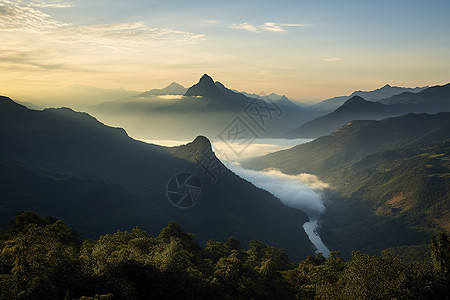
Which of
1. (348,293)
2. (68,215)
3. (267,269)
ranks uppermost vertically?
(348,293)

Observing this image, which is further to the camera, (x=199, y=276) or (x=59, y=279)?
(x=199, y=276)

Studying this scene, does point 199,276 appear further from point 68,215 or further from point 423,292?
point 68,215

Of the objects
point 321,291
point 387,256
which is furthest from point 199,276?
point 387,256

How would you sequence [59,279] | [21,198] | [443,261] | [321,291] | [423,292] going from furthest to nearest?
[21,198] < [443,261] < [321,291] < [423,292] < [59,279]

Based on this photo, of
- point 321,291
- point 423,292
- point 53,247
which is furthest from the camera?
point 321,291

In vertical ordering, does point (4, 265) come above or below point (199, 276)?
above

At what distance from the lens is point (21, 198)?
183000 millimetres

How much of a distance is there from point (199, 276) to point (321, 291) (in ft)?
79.5

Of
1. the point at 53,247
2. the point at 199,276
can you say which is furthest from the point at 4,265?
the point at 199,276

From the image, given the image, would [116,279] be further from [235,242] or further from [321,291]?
[235,242]

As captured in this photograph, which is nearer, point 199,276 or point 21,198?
point 199,276

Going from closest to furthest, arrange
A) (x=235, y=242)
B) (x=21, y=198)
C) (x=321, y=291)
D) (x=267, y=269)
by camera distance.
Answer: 1. (x=321, y=291)
2. (x=267, y=269)
3. (x=235, y=242)
4. (x=21, y=198)

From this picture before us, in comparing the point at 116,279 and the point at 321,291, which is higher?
the point at 116,279

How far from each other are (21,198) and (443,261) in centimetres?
20673
